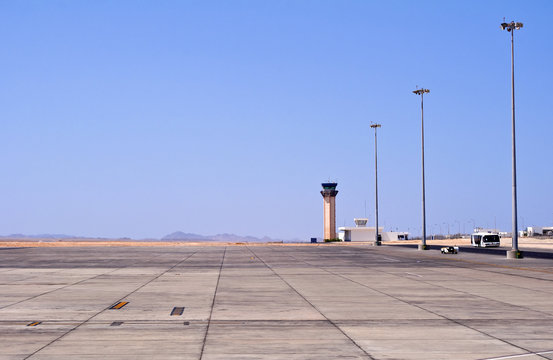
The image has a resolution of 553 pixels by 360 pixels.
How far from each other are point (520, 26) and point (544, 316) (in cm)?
3758

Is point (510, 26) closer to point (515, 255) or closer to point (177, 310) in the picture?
point (515, 255)

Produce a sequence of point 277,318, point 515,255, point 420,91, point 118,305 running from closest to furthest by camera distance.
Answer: point 277,318, point 118,305, point 515,255, point 420,91

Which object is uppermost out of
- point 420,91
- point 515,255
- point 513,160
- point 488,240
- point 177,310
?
point 420,91

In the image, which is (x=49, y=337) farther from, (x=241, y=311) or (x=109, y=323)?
(x=241, y=311)

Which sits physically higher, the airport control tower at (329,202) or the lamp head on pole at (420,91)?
the lamp head on pole at (420,91)

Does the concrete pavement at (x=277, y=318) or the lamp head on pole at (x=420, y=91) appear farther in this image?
the lamp head on pole at (x=420, y=91)

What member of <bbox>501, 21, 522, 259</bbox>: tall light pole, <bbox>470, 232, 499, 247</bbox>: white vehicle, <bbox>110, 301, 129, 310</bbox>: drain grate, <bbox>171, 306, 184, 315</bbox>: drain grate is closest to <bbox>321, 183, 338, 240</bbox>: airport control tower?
<bbox>470, 232, 499, 247</bbox>: white vehicle

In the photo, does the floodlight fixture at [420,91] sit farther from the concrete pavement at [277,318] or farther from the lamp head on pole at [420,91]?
the concrete pavement at [277,318]

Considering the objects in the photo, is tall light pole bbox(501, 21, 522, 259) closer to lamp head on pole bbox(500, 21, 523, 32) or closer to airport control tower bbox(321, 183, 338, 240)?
lamp head on pole bbox(500, 21, 523, 32)

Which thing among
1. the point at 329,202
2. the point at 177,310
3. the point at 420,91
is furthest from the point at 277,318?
the point at 329,202

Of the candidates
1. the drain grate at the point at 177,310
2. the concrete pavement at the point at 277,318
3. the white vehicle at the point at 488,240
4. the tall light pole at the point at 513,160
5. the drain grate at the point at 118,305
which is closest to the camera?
the concrete pavement at the point at 277,318

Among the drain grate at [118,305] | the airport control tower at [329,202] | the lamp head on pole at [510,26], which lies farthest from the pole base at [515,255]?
the airport control tower at [329,202]

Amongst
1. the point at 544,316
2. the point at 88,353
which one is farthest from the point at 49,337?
the point at 544,316

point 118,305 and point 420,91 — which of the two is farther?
point 420,91
